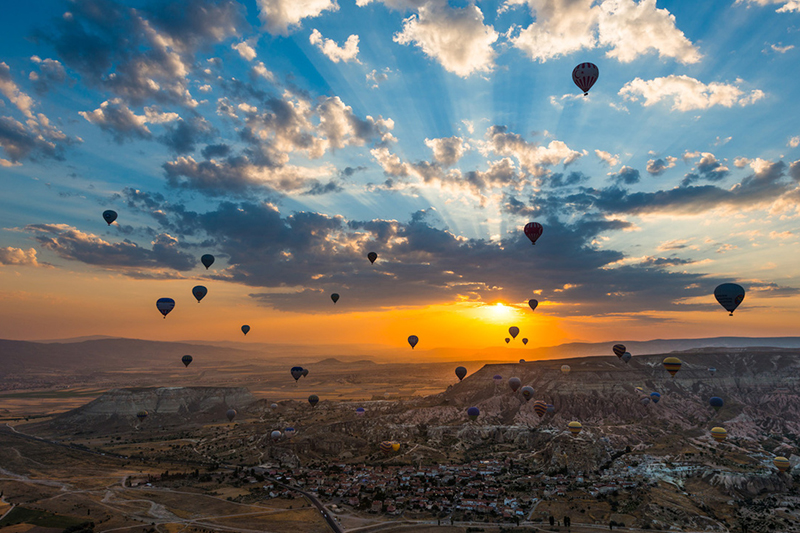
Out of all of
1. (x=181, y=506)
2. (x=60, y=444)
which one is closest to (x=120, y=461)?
(x=60, y=444)

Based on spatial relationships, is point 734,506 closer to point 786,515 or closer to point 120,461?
point 786,515

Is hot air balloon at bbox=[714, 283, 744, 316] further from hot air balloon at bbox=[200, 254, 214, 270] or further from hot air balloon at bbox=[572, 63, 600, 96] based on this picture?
hot air balloon at bbox=[200, 254, 214, 270]

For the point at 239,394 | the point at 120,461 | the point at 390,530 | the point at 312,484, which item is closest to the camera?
the point at 390,530

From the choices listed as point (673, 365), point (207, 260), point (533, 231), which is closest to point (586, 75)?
point (533, 231)

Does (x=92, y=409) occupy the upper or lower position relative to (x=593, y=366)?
lower

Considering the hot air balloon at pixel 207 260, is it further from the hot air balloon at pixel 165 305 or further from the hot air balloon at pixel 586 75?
the hot air balloon at pixel 586 75

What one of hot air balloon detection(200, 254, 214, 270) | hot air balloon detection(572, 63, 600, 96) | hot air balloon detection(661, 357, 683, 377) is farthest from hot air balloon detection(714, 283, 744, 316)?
hot air balloon detection(200, 254, 214, 270)

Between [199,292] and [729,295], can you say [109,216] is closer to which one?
[199,292]
